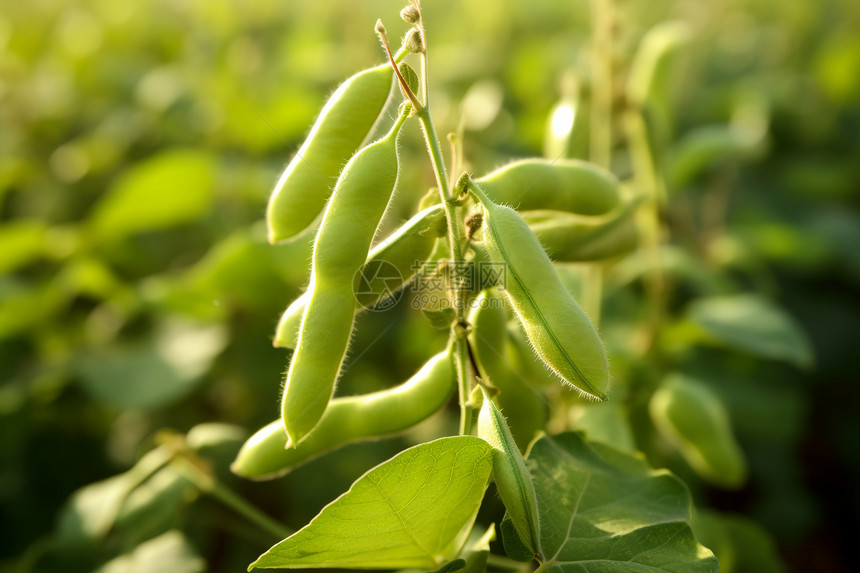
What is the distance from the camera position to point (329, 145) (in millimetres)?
1114

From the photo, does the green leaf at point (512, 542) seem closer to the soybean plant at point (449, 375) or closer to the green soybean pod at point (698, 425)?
the soybean plant at point (449, 375)

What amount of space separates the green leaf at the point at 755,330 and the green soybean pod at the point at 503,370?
730mm

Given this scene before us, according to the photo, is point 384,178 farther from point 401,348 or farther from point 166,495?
point 401,348

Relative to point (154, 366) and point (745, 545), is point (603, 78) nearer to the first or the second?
point (745, 545)

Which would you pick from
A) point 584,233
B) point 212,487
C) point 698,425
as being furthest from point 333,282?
point 698,425

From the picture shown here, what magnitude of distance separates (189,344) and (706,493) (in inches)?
77.8

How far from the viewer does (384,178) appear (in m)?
1.04

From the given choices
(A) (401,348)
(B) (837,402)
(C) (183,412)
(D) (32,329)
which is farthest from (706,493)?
(D) (32,329)

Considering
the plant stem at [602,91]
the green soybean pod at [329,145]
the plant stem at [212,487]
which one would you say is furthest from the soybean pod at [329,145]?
the plant stem at [602,91]

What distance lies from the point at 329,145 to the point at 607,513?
0.74 metres

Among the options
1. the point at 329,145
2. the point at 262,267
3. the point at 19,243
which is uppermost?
the point at 19,243

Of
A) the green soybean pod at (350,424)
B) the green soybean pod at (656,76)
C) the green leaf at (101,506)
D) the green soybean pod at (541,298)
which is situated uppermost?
the green soybean pod at (656,76)

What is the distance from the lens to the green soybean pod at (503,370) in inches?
47.8

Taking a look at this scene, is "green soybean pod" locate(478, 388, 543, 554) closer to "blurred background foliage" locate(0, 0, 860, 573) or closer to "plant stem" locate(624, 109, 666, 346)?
"blurred background foliage" locate(0, 0, 860, 573)
